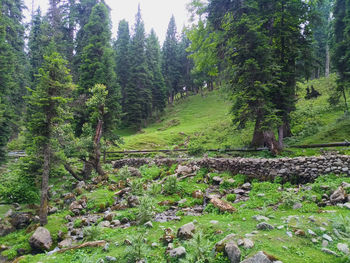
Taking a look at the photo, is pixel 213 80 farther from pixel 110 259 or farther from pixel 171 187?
pixel 110 259

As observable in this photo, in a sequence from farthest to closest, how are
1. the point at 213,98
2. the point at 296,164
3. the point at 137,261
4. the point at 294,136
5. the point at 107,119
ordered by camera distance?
the point at 213,98 → the point at 107,119 → the point at 294,136 → the point at 296,164 → the point at 137,261

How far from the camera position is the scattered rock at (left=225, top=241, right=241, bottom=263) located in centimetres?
433

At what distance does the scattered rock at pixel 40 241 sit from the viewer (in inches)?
298

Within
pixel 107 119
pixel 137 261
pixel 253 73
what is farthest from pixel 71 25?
pixel 137 261

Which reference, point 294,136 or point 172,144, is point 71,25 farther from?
point 294,136

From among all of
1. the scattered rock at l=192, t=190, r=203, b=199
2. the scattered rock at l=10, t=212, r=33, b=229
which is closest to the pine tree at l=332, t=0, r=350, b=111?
the scattered rock at l=192, t=190, r=203, b=199

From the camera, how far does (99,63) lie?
22250 mm

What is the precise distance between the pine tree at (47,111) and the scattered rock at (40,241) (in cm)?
205

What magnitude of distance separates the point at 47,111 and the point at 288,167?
39.7 feet

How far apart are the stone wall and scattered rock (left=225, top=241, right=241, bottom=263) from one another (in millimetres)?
6504

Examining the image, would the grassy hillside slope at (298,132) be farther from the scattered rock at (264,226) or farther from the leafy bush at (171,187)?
the scattered rock at (264,226)

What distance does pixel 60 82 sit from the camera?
34.7 feet

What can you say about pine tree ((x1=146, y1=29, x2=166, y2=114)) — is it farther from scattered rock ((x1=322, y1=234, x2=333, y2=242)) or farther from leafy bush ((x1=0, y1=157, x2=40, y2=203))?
scattered rock ((x1=322, y1=234, x2=333, y2=242))

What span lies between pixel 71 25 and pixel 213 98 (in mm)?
34978
